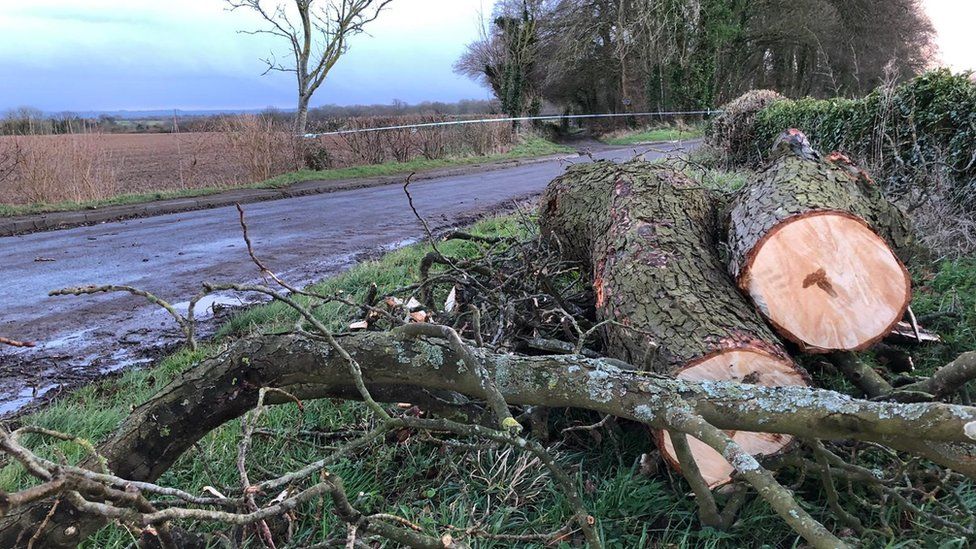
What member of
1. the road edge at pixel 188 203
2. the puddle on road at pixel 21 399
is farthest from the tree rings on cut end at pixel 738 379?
the road edge at pixel 188 203

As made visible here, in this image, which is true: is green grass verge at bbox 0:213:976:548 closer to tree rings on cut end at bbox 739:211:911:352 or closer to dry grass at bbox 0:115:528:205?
tree rings on cut end at bbox 739:211:911:352

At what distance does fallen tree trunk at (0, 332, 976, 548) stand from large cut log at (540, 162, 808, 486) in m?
0.44

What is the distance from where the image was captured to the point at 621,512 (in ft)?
7.32

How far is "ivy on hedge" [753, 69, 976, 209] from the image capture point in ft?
16.5

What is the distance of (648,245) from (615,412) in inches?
51.9

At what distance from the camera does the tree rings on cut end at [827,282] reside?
9.06 ft

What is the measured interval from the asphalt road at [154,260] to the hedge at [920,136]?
3.55 metres

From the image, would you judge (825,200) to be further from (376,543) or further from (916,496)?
(376,543)

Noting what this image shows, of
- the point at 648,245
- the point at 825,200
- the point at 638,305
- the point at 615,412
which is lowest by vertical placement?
the point at 615,412

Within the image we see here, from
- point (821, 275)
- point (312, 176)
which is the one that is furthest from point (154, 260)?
point (312, 176)

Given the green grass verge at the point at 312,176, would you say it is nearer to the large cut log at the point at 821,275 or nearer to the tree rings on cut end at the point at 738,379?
the large cut log at the point at 821,275

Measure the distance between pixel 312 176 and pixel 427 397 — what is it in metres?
14.1

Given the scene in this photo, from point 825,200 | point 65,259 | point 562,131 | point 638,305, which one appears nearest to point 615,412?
point 638,305

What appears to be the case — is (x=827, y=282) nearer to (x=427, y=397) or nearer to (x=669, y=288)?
(x=669, y=288)
